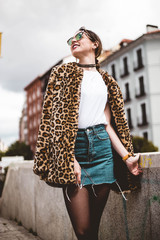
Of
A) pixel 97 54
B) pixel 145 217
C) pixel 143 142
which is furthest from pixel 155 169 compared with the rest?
pixel 143 142

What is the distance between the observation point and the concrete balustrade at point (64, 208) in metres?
2.39

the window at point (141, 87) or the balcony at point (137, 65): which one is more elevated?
the balcony at point (137, 65)

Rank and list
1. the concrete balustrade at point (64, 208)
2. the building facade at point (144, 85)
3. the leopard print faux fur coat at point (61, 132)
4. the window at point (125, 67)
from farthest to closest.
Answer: the window at point (125, 67), the building facade at point (144, 85), the concrete balustrade at point (64, 208), the leopard print faux fur coat at point (61, 132)

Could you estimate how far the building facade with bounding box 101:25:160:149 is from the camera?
104 feet

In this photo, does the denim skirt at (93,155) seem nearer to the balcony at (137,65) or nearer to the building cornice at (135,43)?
the building cornice at (135,43)

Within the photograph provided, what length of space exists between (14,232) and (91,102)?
3558 millimetres

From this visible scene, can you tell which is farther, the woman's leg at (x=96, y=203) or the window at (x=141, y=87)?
the window at (x=141, y=87)

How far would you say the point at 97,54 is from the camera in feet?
7.91

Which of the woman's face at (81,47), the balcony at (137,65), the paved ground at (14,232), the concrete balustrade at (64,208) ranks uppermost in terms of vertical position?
the balcony at (137,65)

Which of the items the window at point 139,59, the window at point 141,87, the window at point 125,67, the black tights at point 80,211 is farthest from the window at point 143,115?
the black tights at point 80,211

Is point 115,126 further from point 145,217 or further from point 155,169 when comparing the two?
point 145,217

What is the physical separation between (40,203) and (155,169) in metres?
2.50

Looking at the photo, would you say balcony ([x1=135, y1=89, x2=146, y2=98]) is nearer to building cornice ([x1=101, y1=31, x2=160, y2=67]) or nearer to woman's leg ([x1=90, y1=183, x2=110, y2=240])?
building cornice ([x1=101, y1=31, x2=160, y2=67])

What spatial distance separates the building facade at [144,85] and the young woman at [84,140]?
97.2 ft
